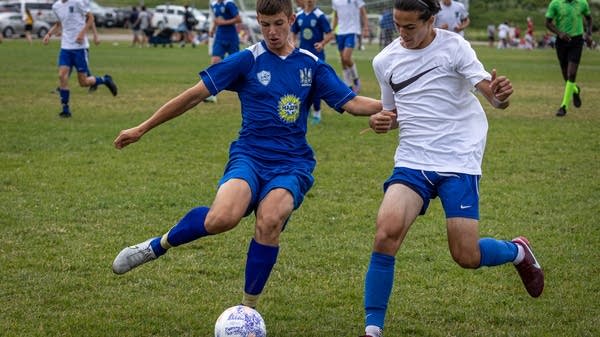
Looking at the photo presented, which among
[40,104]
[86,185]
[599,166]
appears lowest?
[40,104]

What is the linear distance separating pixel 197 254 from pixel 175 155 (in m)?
4.31

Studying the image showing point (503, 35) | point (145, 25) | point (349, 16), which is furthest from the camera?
point (503, 35)

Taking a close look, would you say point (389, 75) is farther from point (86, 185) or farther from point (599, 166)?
point (599, 166)

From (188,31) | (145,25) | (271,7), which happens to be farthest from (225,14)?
(188,31)

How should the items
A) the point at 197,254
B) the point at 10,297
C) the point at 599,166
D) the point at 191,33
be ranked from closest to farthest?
the point at 10,297, the point at 197,254, the point at 599,166, the point at 191,33

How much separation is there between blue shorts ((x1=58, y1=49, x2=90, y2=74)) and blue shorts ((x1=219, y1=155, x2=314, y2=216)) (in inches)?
394

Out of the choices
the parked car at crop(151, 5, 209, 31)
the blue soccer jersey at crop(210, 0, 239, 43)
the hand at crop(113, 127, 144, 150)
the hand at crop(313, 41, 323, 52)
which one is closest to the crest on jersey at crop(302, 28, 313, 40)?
the hand at crop(313, 41, 323, 52)

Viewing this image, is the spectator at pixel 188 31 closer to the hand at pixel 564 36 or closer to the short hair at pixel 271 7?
the hand at pixel 564 36

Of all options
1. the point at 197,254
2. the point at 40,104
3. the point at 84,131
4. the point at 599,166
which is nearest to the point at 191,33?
the point at 40,104

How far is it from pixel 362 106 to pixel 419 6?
76 centimetres

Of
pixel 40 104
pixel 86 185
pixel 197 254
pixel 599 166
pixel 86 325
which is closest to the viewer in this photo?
pixel 86 325

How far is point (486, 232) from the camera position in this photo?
7262 millimetres

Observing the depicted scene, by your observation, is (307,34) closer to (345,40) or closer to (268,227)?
(345,40)

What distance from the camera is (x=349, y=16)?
16.6 meters
